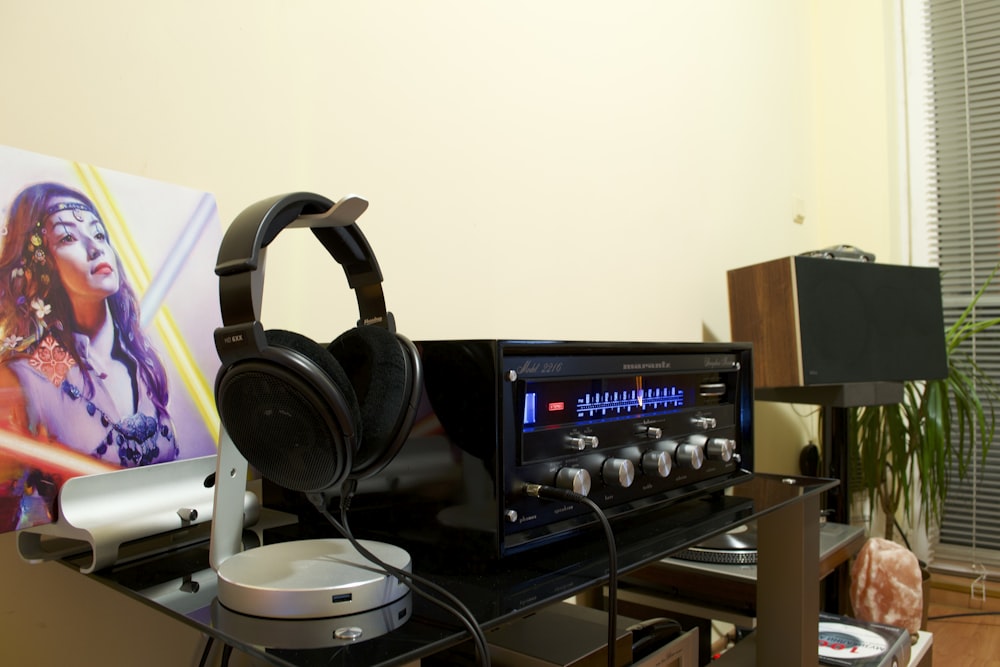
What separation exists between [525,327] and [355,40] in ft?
1.81

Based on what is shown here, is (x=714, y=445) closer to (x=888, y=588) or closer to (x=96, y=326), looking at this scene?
(x=96, y=326)

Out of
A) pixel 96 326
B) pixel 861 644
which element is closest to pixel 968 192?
pixel 861 644

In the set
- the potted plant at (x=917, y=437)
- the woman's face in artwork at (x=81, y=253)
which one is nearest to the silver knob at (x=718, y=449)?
the woman's face in artwork at (x=81, y=253)

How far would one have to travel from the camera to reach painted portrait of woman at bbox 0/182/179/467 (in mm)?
615

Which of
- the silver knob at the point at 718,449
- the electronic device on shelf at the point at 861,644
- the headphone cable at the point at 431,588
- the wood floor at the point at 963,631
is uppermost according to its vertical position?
the silver knob at the point at 718,449

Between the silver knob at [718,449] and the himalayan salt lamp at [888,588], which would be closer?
the silver knob at [718,449]

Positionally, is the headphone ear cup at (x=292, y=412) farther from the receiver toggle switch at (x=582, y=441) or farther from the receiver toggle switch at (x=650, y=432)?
the receiver toggle switch at (x=650, y=432)

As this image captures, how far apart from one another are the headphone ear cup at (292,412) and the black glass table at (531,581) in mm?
102

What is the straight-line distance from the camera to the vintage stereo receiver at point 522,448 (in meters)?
0.61

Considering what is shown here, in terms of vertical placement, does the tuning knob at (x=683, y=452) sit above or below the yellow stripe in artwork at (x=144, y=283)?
below

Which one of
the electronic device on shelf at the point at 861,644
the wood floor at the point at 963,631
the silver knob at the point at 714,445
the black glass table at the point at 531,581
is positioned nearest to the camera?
the black glass table at the point at 531,581

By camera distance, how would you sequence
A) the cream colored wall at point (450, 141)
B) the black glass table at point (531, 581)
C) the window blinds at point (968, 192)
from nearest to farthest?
the black glass table at point (531, 581), the cream colored wall at point (450, 141), the window blinds at point (968, 192)

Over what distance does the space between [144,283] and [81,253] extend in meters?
0.06

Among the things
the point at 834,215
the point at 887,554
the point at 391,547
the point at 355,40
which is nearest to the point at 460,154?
Result: the point at 355,40
